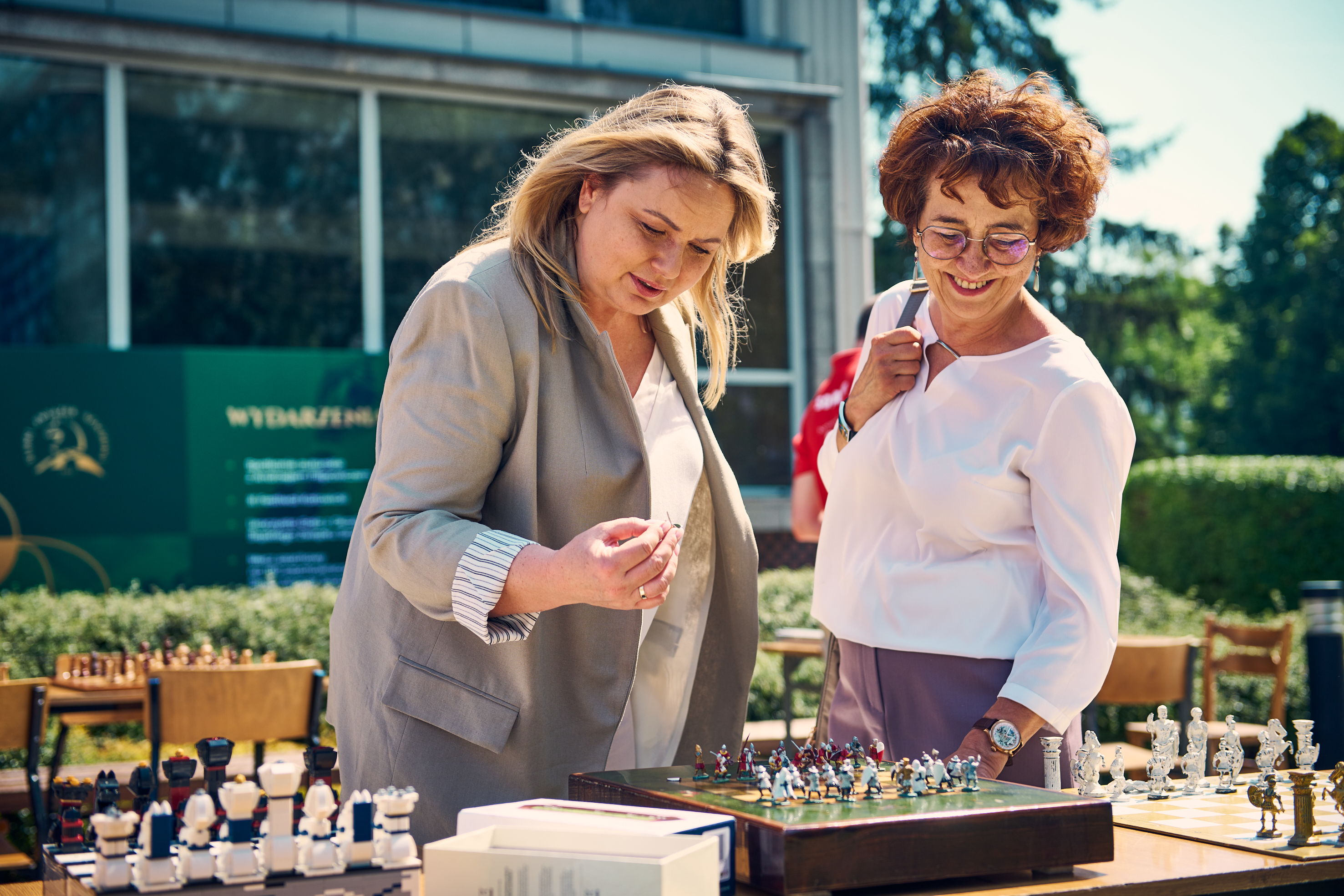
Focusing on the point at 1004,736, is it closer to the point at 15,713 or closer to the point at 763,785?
the point at 763,785

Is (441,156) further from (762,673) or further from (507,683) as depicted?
(507,683)

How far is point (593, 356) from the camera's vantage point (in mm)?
1952

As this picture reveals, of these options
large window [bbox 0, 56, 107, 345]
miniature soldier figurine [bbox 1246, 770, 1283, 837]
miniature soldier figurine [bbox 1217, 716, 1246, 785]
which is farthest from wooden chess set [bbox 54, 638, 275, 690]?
miniature soldier figurine [bbox 1246, 770, 1283, 837]

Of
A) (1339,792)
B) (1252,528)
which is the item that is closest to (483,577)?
(1339,792)

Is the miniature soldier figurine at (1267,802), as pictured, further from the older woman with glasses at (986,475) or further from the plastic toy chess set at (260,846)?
the plastic toy chess set at (260,846)

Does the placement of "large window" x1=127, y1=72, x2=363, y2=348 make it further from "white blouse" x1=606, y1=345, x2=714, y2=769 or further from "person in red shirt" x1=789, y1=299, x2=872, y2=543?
"white blouse" x1=606, y1=345, x2=714, y2=769

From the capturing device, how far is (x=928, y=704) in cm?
198

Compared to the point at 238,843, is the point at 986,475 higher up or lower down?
higher up

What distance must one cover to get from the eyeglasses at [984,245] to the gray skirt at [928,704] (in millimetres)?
646

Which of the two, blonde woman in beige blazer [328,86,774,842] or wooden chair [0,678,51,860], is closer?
blonde woman in beige blazer [328,86,774,842]

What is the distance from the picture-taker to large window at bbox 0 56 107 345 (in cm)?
841

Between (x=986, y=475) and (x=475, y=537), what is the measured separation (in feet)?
2.74

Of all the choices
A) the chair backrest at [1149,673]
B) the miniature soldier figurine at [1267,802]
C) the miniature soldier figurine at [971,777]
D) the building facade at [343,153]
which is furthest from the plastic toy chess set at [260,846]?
the building facade at [343,153]

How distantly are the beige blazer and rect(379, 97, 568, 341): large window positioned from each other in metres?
7.70
